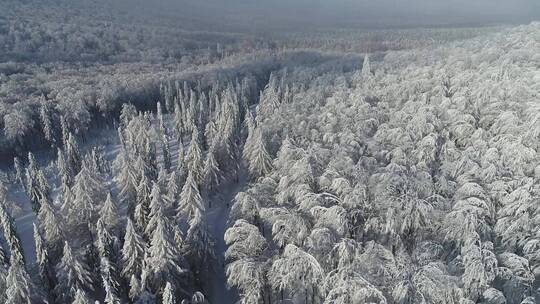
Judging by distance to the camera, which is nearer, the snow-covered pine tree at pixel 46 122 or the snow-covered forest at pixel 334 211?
the snow-covered forest at pixel 334 211

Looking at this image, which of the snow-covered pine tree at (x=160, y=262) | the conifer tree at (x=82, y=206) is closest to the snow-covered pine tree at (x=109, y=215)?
the conifer tree at (x=82, y=206)

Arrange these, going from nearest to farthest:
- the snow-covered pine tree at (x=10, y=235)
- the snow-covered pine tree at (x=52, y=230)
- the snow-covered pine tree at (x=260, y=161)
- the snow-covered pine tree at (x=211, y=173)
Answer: the snow-covered pine tree at (x=10, y=235) → the snow-covered pine tree at (x=52, y=230) → the snow-covered pine tree at (x=260, y=161) → the snow-covered pine tree at (x=211, y=173)

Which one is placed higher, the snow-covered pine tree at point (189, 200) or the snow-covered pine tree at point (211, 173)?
the snow-covered pine tree at point (189, 200)

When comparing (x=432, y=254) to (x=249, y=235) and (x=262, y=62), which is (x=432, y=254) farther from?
(x=262, y=62)

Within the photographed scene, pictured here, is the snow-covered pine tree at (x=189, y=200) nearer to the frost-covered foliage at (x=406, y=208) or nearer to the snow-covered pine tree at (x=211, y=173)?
the frost-covered foliage at (x=406, y=208)

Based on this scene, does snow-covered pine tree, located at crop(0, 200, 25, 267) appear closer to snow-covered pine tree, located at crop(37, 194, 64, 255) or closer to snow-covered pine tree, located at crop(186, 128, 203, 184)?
snow-covered pine tree, located at crop(37, 194, 64, 255)

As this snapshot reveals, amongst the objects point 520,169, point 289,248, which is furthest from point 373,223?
point 520,169

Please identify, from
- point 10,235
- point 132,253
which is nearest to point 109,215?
point 132,253

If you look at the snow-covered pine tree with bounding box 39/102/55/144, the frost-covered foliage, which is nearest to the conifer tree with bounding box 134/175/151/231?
the frost-covered foliage
